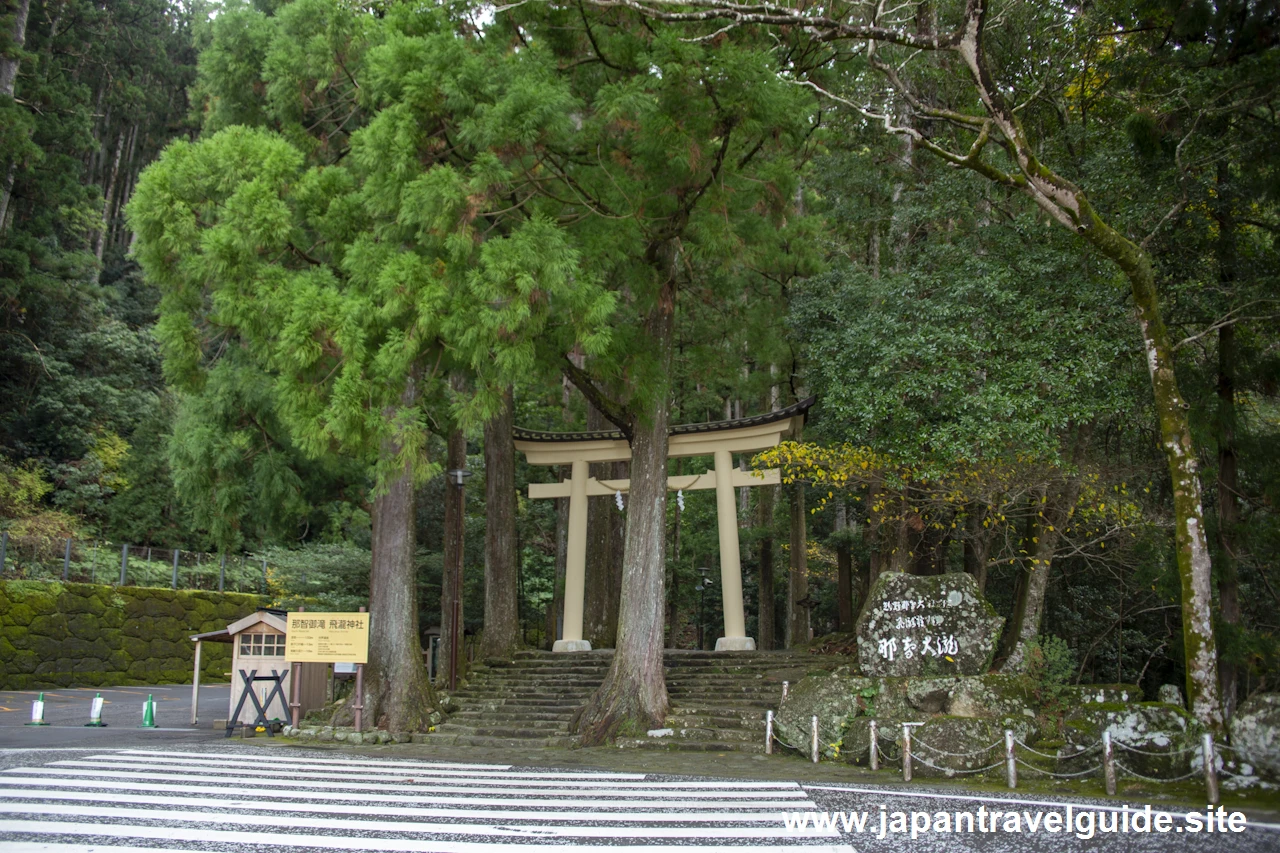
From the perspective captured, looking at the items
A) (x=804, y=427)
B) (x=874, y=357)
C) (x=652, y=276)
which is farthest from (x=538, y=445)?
(x=874, y=357)

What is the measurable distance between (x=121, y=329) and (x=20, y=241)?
4.69 meters

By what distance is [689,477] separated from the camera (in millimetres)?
17219

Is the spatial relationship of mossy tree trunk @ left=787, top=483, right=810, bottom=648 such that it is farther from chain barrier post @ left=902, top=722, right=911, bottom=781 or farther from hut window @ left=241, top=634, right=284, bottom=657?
hut window @ left=241, top=634, right=284, bottom=657

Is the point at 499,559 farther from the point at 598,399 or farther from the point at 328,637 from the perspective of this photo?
the point at 598,399

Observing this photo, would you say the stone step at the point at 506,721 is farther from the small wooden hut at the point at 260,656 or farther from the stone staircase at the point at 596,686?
the small wooden hut at the point at 260,656

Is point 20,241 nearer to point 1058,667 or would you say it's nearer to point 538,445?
point 538,445

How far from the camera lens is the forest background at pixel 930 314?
1020 cm

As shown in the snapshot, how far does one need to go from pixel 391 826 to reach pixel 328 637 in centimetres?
629

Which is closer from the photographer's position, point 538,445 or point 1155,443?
point 1155,443

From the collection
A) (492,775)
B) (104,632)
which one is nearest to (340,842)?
(492,775)

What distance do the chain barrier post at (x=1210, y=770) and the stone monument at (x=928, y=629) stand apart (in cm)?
309

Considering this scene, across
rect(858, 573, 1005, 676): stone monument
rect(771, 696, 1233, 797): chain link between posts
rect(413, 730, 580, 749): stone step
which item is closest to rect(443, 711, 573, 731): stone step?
rect(413, 730, 580, 749): stone step

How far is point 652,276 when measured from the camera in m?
12.3

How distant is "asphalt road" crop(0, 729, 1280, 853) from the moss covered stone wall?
1167cm
